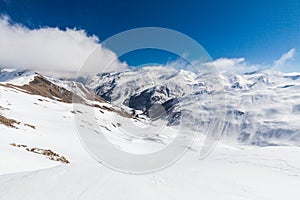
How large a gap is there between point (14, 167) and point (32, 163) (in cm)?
176

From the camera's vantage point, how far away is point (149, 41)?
13.4 meters

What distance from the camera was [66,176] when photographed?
33.8ft

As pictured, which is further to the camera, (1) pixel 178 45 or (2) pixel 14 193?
(1) pixel 178 45

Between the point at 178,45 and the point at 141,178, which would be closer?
the point at 141,178

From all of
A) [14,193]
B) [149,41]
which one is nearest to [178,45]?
[149,41]

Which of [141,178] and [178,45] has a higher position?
[178,45]

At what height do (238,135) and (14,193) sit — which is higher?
(238,135)

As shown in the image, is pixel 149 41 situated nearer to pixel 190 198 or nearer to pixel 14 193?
pixel 190 198

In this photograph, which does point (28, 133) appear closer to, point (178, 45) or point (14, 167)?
point (14, 167)

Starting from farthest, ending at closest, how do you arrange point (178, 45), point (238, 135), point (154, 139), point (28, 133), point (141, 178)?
point (238, 135) < point (154, 139) < point (28, 133) < point (178, 45) < point (141, 178)

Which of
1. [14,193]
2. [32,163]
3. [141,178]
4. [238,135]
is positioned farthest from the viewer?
[238,135]

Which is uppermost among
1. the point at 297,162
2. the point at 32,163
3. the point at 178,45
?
the point at 178,45

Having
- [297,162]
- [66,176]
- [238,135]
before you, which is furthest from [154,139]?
[66,176]

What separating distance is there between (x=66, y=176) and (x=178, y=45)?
8.84 m
